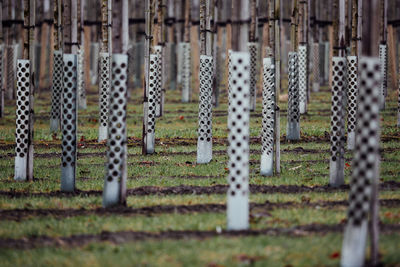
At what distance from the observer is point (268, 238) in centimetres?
862

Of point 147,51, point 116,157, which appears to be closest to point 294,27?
point 147,51

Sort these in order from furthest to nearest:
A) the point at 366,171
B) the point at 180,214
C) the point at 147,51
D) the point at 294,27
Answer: the point at 294,27 < the point at 147,51 < the point at 180,214 < the point at 366,171

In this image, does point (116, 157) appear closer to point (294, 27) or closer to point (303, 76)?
point (294, 27)

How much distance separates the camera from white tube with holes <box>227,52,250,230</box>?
30.0ft

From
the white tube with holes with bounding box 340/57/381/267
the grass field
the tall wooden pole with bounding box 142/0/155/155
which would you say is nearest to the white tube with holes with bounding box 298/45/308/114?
the grass field

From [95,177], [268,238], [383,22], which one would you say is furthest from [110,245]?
[383,22]

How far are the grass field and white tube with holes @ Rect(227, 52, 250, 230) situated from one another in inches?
9.7

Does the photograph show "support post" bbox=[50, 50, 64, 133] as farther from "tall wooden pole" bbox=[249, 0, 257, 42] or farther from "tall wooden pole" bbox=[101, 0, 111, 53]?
"tall wooden pole" bbox=[249, 0, 257, 42]

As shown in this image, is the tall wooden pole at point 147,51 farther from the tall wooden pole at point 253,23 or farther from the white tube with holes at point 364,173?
the tall wooden pole at point 253,23

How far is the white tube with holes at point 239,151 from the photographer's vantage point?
9141 millimetres

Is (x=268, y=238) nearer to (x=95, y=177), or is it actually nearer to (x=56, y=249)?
(x=56, y=249)

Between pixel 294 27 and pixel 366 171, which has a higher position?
pixel 294 27

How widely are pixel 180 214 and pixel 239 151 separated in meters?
1.55

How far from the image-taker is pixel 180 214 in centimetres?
1022
